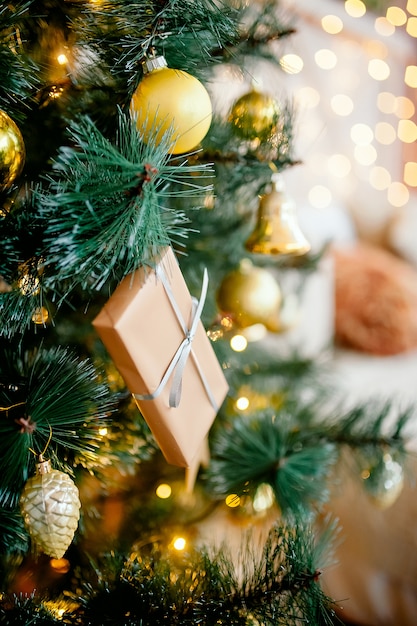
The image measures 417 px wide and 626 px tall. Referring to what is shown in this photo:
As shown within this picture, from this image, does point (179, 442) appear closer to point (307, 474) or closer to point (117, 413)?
point (117, 413)

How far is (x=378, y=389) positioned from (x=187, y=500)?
541mm

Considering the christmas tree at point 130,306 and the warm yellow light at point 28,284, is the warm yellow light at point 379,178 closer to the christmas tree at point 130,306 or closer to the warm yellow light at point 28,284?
the christmas tree at point 130,306

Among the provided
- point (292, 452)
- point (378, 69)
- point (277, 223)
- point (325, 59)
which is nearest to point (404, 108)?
point (378, 69)

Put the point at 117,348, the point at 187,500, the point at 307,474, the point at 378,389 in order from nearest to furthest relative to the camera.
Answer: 1. the point at 117,348
2. the point at 307,474
3. the point at 187,500
4. the point at 378,389

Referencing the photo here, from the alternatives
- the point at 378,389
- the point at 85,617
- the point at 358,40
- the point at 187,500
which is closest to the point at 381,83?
the point at 358,40

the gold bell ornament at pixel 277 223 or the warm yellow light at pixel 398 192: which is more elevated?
the gold bell ornament at pixel 277 223

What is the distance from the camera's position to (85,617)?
447mm

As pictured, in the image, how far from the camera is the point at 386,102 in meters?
2.07

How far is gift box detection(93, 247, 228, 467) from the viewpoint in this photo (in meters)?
0.39

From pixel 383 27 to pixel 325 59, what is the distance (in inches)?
10.9

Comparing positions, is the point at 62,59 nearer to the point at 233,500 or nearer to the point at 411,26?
the point at 233,500

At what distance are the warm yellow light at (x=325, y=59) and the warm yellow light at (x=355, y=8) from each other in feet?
0.45

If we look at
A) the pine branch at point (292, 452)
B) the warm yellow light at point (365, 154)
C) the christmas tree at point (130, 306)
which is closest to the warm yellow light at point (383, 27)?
the warm yellow light at point (365, 154)

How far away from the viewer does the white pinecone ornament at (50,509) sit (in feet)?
1.28
